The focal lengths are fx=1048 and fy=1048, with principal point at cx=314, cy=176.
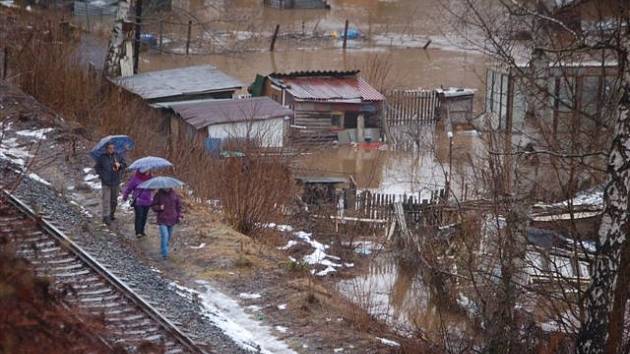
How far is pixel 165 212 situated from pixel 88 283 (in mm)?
1743

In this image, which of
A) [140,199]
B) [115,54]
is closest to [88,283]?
[140,199]

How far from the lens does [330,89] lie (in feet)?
83.1

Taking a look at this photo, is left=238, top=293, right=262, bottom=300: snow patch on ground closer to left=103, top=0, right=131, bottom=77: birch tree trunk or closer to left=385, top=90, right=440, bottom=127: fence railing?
left=103, top=0, right=131, bottom=77: birch tree trunk

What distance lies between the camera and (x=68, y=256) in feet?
31.3

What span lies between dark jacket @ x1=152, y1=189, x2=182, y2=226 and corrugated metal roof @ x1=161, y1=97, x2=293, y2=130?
8.89 metres

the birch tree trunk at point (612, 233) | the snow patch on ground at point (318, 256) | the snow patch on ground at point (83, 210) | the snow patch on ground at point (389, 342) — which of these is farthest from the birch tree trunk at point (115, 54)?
the birch tree trunk at point (612, 233)

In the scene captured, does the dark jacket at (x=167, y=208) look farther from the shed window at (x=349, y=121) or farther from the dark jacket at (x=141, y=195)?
the shed window at (x=349, y=121)

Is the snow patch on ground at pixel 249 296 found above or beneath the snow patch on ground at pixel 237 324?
above

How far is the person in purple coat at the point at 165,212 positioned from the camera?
10586mm

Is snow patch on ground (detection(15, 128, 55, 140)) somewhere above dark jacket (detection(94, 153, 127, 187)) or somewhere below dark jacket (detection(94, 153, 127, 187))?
above

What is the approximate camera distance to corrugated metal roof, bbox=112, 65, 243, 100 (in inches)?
876

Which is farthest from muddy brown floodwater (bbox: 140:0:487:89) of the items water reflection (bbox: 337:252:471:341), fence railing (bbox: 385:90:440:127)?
water reflection (bbox: 337:252:471:341)

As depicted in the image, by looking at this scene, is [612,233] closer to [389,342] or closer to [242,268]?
[389,342]

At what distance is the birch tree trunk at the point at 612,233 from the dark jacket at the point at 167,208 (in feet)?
14.9
